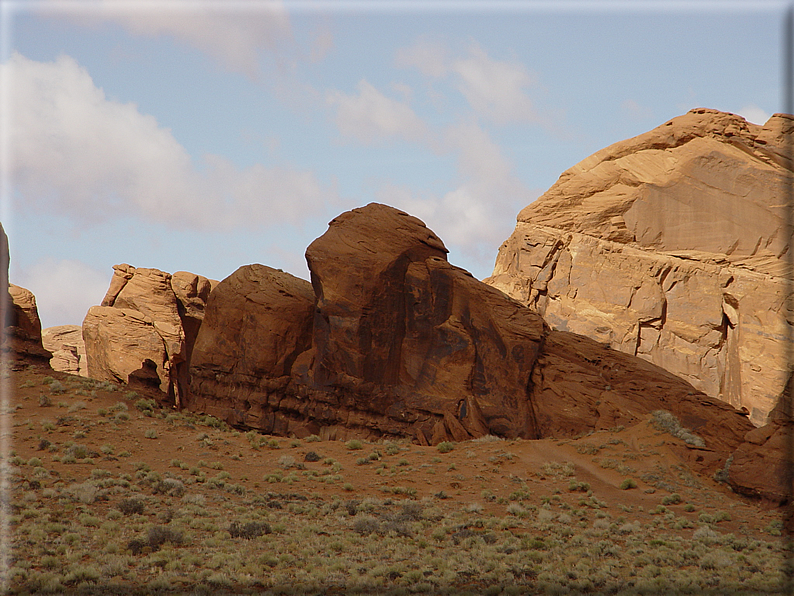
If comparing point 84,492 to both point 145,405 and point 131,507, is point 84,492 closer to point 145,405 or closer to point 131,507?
point 131,507

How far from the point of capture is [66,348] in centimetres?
8119

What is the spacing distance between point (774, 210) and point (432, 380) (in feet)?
134

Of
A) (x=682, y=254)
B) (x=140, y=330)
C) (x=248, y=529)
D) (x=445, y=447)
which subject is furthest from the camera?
(x=682, y=254)

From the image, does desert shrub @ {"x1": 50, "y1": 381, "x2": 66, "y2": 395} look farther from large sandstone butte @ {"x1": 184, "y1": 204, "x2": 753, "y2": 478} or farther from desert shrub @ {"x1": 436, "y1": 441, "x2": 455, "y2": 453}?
desert shrub @ {"x1": 436, "y1": 441, "x2": 455, "y2": 453}

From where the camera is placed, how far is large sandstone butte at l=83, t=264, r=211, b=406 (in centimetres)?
5200

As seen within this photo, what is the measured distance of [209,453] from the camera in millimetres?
24734

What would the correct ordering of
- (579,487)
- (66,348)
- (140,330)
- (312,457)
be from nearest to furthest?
(579,487) < (312,457) < (140,330) < (66,348)

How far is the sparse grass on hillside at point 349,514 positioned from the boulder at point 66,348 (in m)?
50.8

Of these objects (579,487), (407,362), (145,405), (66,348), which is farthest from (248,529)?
(66,348)

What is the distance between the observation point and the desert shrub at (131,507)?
16455 mm

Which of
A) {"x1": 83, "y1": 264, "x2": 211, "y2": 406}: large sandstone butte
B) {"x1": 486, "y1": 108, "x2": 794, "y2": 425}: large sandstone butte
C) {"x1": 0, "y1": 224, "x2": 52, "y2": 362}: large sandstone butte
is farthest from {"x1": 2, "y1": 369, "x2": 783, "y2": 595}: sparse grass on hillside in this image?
{"x1": 486, "y1": 108, "x2": 794, "y2": 425}: large sandstone butte

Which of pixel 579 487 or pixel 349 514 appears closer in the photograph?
pixel 349 514

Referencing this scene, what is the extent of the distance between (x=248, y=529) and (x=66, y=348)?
7573cm

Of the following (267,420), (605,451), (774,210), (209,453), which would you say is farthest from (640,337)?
(209,453)
